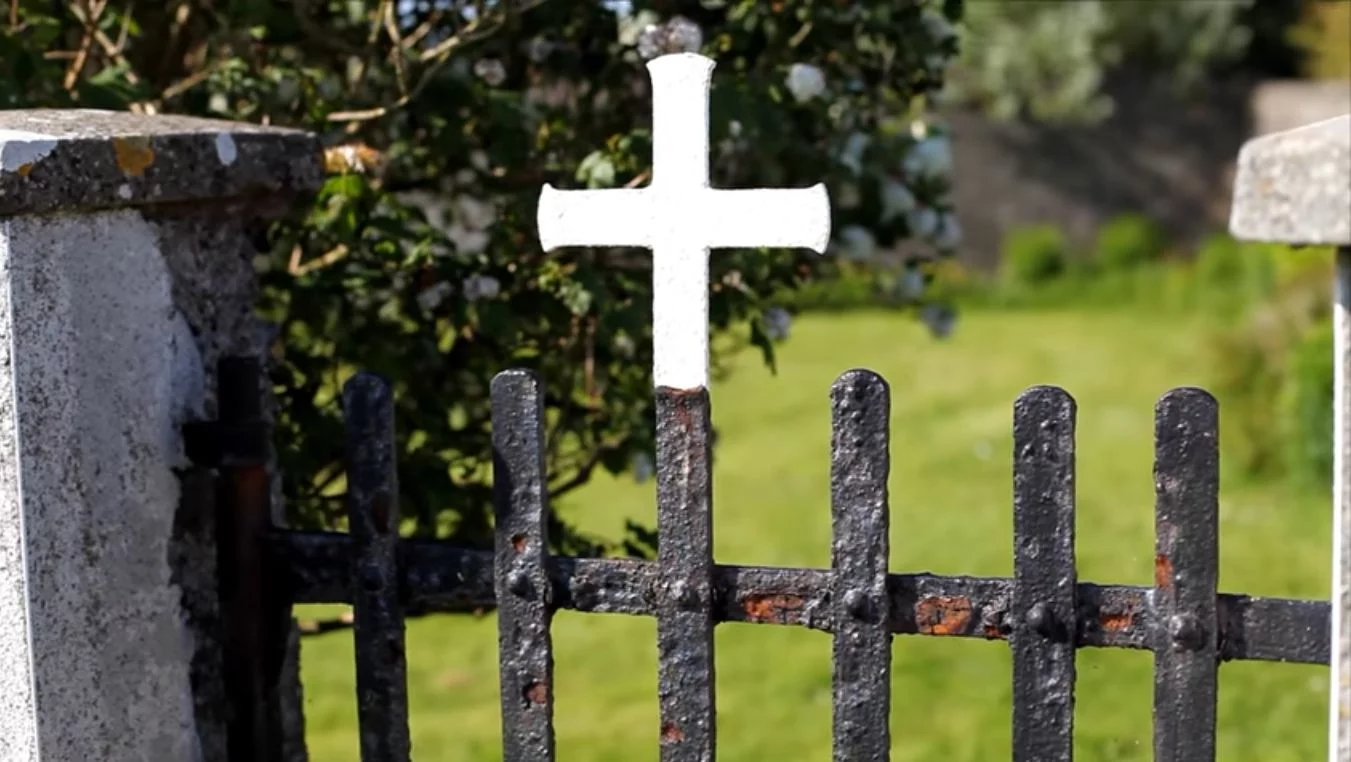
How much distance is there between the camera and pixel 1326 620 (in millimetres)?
1456

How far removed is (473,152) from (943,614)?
1.31 meters

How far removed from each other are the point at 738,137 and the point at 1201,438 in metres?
1.10

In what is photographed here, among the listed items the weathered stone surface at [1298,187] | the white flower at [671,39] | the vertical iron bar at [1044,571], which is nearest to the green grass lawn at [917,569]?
the white flower at [671,39]

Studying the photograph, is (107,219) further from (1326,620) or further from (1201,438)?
(1326,620)

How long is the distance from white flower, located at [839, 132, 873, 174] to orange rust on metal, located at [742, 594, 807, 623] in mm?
1137

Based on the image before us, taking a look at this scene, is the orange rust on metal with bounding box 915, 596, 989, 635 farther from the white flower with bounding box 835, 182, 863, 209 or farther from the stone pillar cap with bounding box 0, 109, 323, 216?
the white flower with bounding box 835, 182, 863, 209

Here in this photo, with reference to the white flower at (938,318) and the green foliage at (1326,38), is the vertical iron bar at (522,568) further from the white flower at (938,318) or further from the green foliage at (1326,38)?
the green foliage at (1326,38)

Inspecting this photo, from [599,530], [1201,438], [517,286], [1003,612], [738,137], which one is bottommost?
[599,530]

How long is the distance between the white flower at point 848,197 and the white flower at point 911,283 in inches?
5.8

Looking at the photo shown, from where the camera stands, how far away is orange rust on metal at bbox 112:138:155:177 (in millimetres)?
1661

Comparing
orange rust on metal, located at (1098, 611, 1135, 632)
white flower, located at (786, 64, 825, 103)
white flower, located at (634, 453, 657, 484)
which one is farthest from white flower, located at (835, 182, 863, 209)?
orange rust on metal, located at (1098, 611, 1135, 632)

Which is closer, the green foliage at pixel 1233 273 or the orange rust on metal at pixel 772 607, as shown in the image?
the orange rust on metal at pixel 772 607

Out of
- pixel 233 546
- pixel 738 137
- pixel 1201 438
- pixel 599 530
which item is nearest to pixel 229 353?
pixel 233 546

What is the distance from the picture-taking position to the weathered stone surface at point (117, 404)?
159 cm
